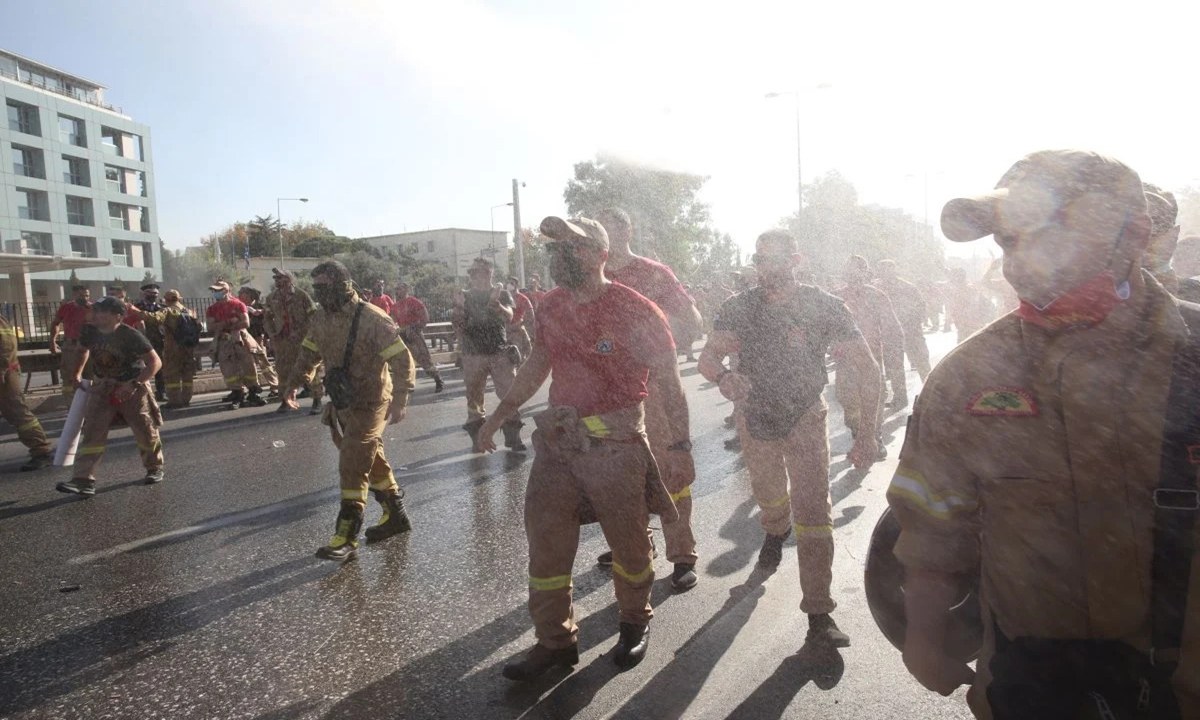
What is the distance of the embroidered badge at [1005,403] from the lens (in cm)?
160

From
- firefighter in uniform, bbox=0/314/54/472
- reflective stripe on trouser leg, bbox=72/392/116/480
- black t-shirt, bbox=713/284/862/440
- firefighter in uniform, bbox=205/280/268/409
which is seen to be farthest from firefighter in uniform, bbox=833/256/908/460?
firefighter in uniform, bbox=205/280/268/409

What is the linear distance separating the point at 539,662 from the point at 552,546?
457 millimetres

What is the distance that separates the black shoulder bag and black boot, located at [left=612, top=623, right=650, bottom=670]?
2409 mm

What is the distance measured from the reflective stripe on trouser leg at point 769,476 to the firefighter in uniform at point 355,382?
2.19 metres

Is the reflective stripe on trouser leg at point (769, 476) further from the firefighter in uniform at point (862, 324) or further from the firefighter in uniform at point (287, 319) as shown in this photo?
the firefighter in uniform at point (287, 319)

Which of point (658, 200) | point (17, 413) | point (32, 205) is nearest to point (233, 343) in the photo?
point (17, 413)

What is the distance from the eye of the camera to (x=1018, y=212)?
1615 millimetres

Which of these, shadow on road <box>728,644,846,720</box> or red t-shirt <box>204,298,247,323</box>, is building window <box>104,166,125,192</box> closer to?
red t-shirt <box>204,298,247,323</box>

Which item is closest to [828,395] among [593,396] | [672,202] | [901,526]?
[593,396]

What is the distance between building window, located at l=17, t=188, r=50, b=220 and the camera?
50.6 m

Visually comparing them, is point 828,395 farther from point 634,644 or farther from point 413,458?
point 634,644

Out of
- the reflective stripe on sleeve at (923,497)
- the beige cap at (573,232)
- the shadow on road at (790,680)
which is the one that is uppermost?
the beige cap at (573,232)

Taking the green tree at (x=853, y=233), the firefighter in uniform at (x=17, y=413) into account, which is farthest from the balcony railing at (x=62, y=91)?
the firefighter in uniform at (x=17, y=413)

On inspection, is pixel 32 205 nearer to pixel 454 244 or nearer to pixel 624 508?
pixel 454 244
